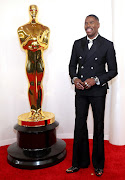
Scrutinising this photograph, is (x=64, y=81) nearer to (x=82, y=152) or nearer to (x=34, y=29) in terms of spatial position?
(x=34, y=29)

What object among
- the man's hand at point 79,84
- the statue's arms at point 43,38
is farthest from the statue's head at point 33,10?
the man's hand at point 79,84

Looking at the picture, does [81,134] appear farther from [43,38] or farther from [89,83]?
[43,38]

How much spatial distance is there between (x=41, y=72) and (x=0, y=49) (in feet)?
3.13

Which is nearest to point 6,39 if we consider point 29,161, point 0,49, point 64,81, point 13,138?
point 0,49

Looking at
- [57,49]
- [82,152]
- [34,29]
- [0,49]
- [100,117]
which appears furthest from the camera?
[57,49]

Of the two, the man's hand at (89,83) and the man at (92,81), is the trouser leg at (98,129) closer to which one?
the man at (92,81)

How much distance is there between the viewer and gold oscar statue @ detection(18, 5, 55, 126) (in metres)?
2.80

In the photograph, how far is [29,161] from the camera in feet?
8.94

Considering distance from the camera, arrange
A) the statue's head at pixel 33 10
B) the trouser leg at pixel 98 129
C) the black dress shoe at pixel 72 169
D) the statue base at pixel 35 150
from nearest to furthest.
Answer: the trouser leg at pixel 98 129 < the black dress shoe at pixel 72 169 < the statue base at pixel 35 150 < the statue's head at pixel 33 10

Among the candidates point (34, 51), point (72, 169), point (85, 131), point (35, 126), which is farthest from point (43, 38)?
point (72, 169)

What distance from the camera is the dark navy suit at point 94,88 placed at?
234 centimetres

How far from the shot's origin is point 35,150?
2.82m

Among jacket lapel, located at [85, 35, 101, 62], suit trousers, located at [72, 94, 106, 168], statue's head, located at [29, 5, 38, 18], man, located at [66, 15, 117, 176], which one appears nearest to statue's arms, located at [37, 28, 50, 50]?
statue's head, located at [29, 5, 38, 18]

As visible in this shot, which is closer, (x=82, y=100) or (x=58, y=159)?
(x=82, y=100)
